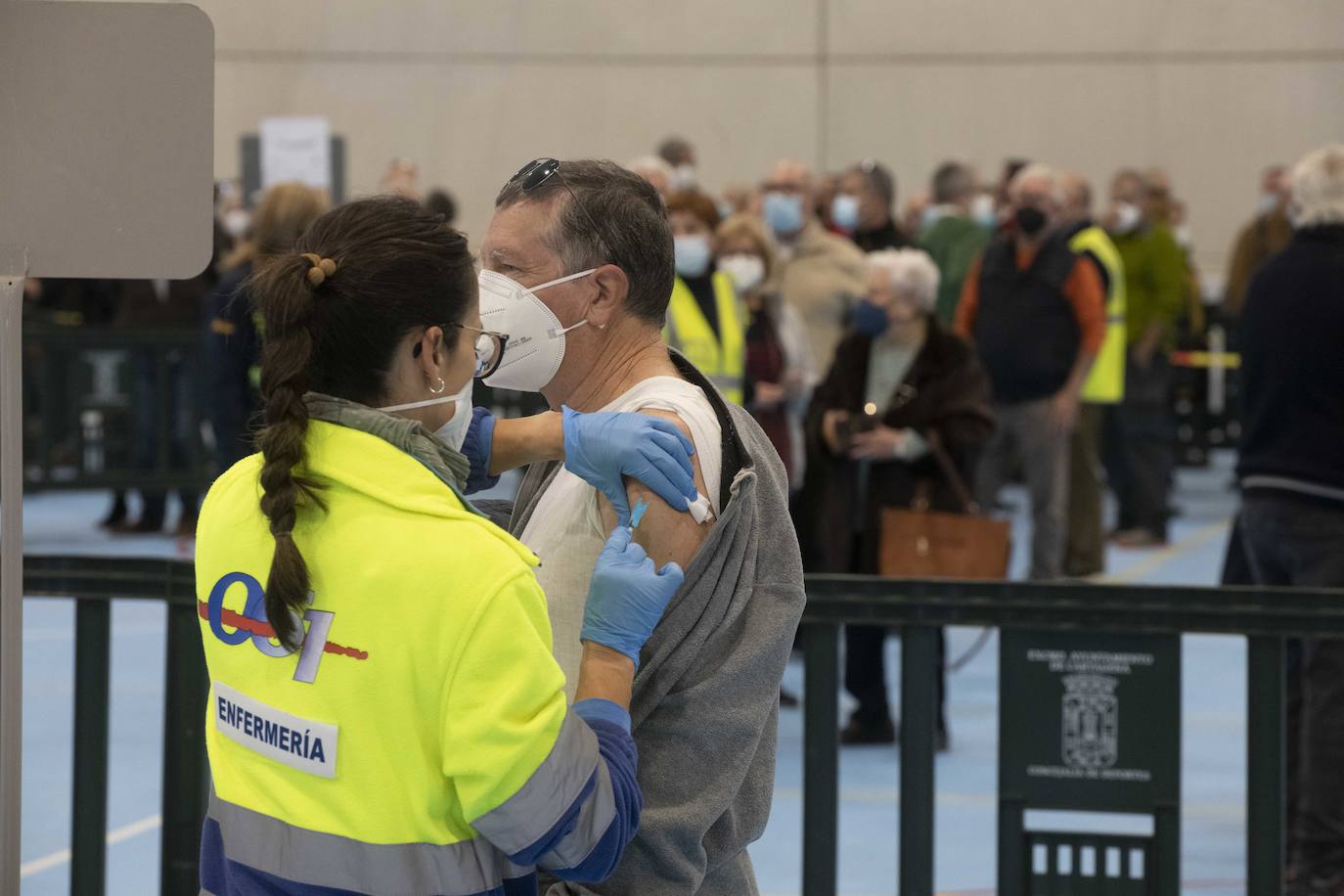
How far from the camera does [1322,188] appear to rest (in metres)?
4.35

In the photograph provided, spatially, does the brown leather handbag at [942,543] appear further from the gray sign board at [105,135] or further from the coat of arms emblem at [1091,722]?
the gray sign board at [105,135]

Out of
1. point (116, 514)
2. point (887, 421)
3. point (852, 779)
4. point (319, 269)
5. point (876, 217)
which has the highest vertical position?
point (876, 217)

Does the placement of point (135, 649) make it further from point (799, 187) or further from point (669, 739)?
point (669, 739)

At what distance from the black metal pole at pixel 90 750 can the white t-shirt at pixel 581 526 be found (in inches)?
64.7

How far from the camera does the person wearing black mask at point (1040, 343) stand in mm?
8297

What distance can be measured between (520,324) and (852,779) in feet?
13.2

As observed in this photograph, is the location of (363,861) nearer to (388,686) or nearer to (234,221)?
(388,686)

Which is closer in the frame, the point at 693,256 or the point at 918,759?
the point at 918,759

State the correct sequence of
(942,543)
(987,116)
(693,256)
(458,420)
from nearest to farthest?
(458,420) → (942,543) → (693,256) → (987,116)

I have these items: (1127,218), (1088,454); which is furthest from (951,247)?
(1088,454)

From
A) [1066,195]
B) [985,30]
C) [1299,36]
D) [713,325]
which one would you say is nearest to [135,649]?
[713,325]

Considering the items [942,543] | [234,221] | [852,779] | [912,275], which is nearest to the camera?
[852,779]

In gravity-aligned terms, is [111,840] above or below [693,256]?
below

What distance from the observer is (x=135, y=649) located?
26.5 feet
